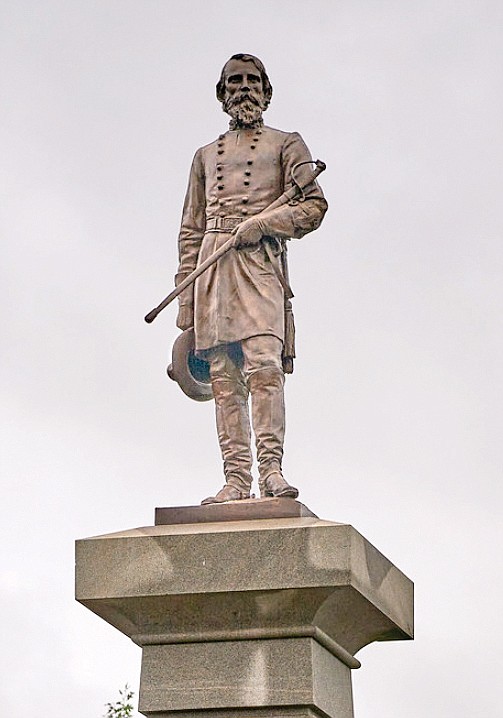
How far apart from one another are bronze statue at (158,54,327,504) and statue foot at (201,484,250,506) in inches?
0.4

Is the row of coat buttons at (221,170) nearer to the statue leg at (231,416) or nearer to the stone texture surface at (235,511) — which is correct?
the statue leg at (231,416)

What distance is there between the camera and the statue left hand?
14.5 meters

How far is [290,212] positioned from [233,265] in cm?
55

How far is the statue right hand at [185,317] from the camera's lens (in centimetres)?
1488

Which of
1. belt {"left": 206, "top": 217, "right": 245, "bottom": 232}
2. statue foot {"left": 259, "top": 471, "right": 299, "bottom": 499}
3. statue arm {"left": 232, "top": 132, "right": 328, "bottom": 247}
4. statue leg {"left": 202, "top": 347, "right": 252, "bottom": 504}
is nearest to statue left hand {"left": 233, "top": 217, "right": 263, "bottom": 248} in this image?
statue arm {"left": 232, "top": 132, "right": 328, "bottom": 247}

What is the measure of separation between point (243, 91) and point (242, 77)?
0.33 feet

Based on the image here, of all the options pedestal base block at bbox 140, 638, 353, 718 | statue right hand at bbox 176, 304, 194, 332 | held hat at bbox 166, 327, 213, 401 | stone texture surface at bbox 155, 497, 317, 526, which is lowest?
pedestal base block at bbox 140, 638, 353, 718

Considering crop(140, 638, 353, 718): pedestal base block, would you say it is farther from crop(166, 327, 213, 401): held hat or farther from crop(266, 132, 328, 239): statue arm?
crop(266, 132, 328, 239): statue arm

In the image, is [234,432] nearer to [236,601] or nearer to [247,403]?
[247,403]

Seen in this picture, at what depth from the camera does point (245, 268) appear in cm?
1461

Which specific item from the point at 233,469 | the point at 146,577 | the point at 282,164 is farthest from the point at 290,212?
the point at 146,577

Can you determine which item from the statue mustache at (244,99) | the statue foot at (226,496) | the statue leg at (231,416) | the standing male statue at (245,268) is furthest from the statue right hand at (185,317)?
the statue mustache at (244,99)

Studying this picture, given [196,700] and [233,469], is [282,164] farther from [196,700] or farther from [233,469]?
[196,700]

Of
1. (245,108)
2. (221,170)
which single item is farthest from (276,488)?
(245,108)
